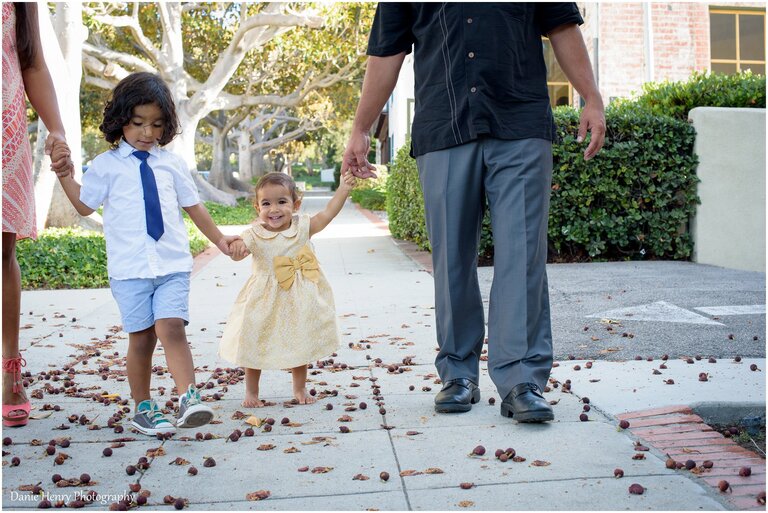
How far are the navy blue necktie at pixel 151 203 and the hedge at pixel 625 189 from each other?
20.8 feet

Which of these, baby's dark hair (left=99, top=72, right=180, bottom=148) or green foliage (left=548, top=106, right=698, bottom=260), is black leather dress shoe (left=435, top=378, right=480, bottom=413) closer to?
baby's dark hair (left=99, top=72, right=180, bottom=148)

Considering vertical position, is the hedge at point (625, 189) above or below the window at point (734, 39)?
below

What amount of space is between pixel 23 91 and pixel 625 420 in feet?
9.83

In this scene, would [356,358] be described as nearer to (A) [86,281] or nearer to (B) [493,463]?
(B) [493,463]

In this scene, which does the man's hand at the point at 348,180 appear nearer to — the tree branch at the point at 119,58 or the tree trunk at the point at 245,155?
the tree branch at the point at 119,58

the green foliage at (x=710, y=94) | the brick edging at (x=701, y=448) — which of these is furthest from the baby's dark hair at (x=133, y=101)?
the green foliage at (x=710, y=94)

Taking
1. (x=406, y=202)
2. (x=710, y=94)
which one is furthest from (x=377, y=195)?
(x=710, y=94)

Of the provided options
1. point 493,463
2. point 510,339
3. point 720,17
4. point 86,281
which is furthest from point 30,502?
point 720,17

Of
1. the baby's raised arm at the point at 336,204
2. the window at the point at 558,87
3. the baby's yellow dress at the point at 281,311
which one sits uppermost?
the window at the point at 558,87

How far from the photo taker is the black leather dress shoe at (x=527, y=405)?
3554 mm

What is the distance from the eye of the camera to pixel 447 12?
3.86 m

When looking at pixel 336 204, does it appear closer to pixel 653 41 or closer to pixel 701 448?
pixel 701 448

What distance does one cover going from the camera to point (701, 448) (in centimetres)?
321

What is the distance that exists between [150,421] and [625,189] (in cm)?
724
